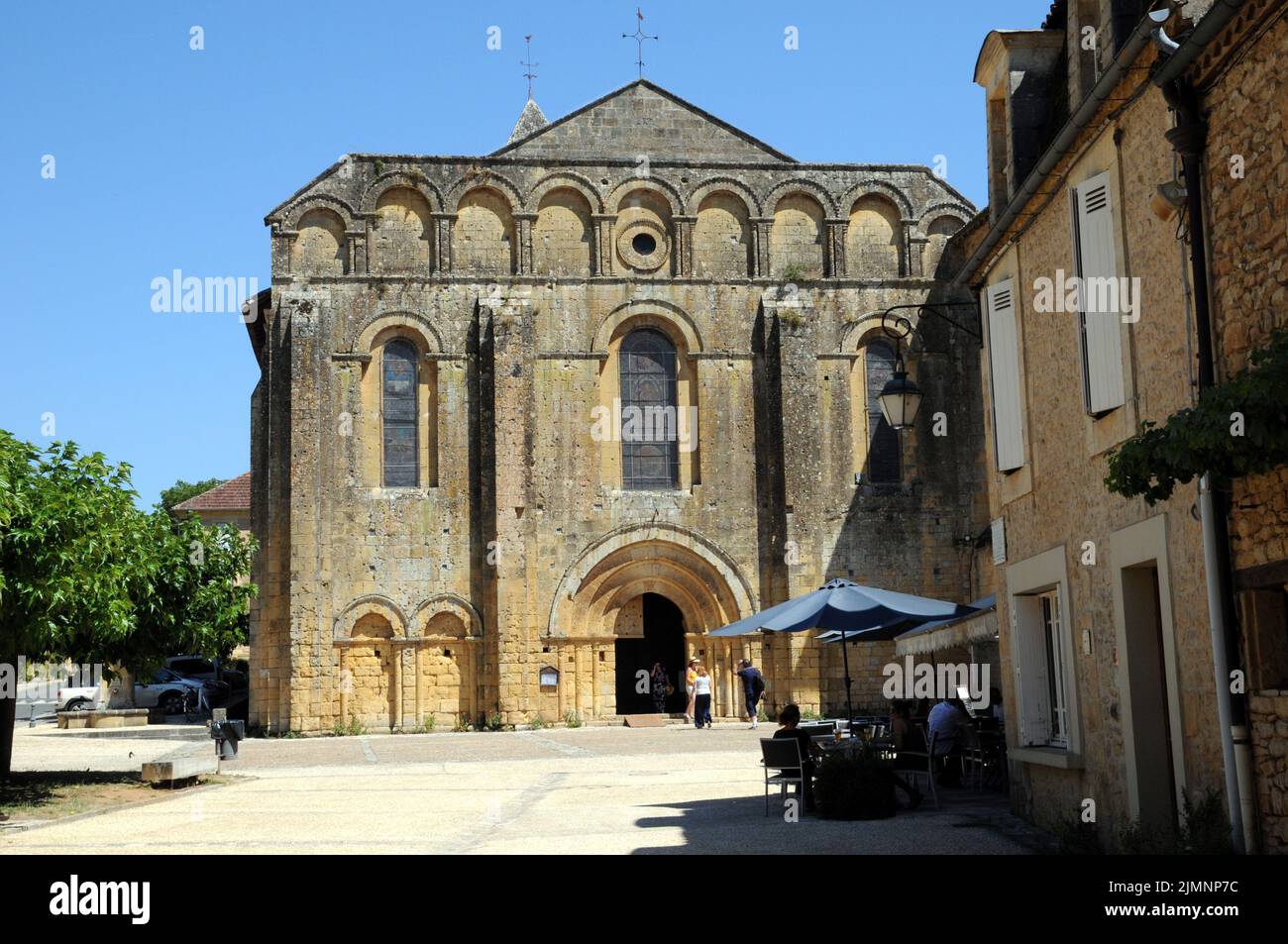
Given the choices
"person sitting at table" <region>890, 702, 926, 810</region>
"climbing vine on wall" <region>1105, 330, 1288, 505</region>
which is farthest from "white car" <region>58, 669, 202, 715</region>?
"climbing vine on wall" <region>1105, 330, 1288, 505</region>

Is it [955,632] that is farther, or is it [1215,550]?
[955,632]

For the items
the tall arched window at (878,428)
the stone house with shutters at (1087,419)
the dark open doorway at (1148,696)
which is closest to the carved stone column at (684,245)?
the tall arched window at (878,428)

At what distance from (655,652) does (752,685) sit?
4.41 m

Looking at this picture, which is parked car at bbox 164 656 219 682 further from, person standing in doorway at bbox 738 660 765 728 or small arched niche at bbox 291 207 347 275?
person standing in doorway at bbox 738 660 765 728

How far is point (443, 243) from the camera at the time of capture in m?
29.6

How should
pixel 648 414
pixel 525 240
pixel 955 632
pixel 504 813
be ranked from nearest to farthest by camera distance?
pixel 504 813
pixel 955 632
pixel 525 240
pixel 648 414

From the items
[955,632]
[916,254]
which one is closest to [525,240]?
[916,254]

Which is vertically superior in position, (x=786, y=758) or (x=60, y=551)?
(x=60, y=551)

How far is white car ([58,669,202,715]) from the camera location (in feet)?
137

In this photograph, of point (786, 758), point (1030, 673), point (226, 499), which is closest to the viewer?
point (1030, 673)

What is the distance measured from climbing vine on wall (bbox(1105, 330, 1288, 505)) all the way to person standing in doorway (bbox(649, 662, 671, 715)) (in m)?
23.7

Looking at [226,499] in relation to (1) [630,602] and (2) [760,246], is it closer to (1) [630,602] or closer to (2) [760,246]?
(1) [630,602]
